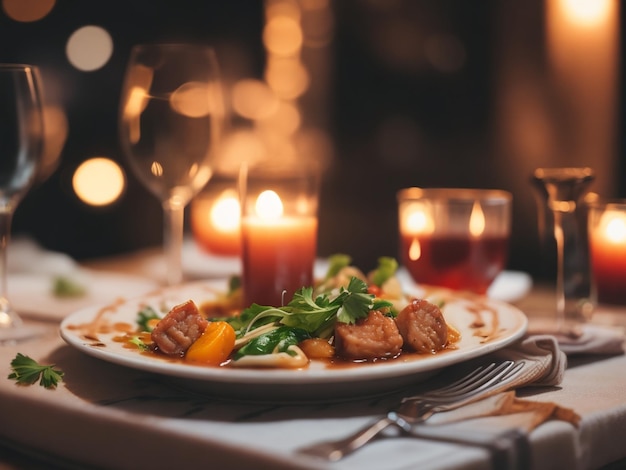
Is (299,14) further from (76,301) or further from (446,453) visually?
(446,453)

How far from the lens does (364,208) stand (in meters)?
5.17

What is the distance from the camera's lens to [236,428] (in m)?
0.83

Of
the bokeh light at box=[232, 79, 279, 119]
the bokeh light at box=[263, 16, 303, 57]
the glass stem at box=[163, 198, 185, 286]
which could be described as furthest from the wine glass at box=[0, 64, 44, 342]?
the bokeh light at box=[263, 16, 303, 57]

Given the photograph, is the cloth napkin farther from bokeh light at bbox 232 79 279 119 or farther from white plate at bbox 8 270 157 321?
bokeh light at bbox 232 79 279 119

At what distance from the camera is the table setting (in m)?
0.82

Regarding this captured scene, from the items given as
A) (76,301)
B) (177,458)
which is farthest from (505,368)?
(76,301)

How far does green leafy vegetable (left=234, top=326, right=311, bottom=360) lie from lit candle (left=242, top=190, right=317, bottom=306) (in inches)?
16.0

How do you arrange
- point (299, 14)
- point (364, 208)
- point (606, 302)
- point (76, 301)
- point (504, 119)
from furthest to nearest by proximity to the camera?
point (299, 14) < point (364, 208) < point (504, 119) < point (76, 301) < point (606, 302)

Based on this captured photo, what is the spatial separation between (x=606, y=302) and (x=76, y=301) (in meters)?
1.11

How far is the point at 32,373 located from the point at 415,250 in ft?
2.79

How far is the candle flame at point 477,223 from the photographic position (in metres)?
1.54

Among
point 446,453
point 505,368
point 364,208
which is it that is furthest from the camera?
point 364,208

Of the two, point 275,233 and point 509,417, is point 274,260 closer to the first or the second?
point 275,233

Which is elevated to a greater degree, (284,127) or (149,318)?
(284,127)
